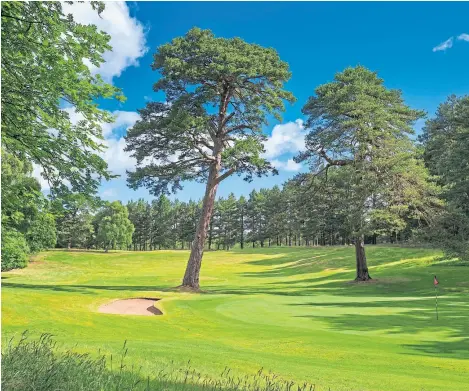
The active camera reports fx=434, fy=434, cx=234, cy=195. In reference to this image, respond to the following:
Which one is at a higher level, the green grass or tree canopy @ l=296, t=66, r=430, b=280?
tree canopy @ l=296, t=66, r=430, b=280

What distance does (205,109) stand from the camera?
30453 mm

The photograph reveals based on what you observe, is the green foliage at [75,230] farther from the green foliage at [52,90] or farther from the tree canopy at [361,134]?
the green foliage at [52,90]

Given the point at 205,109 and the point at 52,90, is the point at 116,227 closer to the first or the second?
the point at 205,109

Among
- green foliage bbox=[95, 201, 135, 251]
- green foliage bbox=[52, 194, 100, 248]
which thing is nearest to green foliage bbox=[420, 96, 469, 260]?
green foliage bbox=[52, 194, 100, 248]

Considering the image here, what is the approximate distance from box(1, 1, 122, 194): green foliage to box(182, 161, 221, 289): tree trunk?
2275 centimetres

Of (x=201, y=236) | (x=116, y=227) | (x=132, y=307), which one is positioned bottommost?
(x=132, y=307)

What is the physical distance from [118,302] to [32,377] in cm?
2027

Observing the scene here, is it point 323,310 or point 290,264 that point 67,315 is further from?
point 290,264

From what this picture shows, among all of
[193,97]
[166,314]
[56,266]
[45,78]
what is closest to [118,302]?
[166,314]

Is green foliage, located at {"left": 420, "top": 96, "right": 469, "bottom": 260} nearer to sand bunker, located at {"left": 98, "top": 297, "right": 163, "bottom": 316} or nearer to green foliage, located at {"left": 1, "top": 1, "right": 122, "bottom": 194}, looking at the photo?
sand bunker, located at {"left": 98, "top": 297, "right": 163, "bottom": 316}

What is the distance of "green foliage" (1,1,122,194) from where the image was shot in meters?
7.31

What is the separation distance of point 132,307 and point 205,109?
14.3 meters

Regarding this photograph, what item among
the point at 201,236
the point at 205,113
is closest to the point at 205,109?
the point at 205,113

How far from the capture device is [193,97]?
97.2ft
